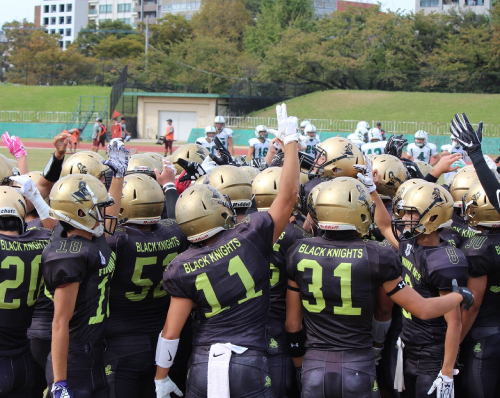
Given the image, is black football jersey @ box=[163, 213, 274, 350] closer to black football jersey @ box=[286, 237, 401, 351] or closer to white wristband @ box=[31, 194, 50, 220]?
black football jersey @ box=[286, 237, 401, 351]

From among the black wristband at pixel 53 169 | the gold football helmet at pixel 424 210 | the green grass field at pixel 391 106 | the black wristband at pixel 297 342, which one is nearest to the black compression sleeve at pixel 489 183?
the gold football helmet at pixel 424 210

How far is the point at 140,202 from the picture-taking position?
4781 mm

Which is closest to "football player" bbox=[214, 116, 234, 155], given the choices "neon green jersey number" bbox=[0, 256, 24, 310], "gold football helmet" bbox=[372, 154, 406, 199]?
"gold football helmet" bbox=[372, 154, 406, 199]

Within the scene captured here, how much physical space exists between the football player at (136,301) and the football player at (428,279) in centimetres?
180

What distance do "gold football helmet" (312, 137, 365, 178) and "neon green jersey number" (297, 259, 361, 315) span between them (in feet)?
7.12

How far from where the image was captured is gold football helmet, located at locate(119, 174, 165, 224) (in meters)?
4.77

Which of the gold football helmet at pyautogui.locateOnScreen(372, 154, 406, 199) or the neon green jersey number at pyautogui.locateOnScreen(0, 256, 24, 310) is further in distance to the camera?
the gold football helmet at pyautogui.locateOnScreen(372, 154, 406, 199)

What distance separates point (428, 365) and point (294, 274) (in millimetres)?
1252

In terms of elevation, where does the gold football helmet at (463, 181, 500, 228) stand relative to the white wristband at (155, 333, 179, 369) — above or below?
above

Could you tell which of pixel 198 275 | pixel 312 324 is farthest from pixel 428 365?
pixel 198 275

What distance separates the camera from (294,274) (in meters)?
4.01

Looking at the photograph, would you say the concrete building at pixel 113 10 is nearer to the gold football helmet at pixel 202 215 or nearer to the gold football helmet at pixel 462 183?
the gold football helmet at pixel 462 183

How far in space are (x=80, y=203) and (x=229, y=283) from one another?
1179mm

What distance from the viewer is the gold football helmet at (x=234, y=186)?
4879mm
